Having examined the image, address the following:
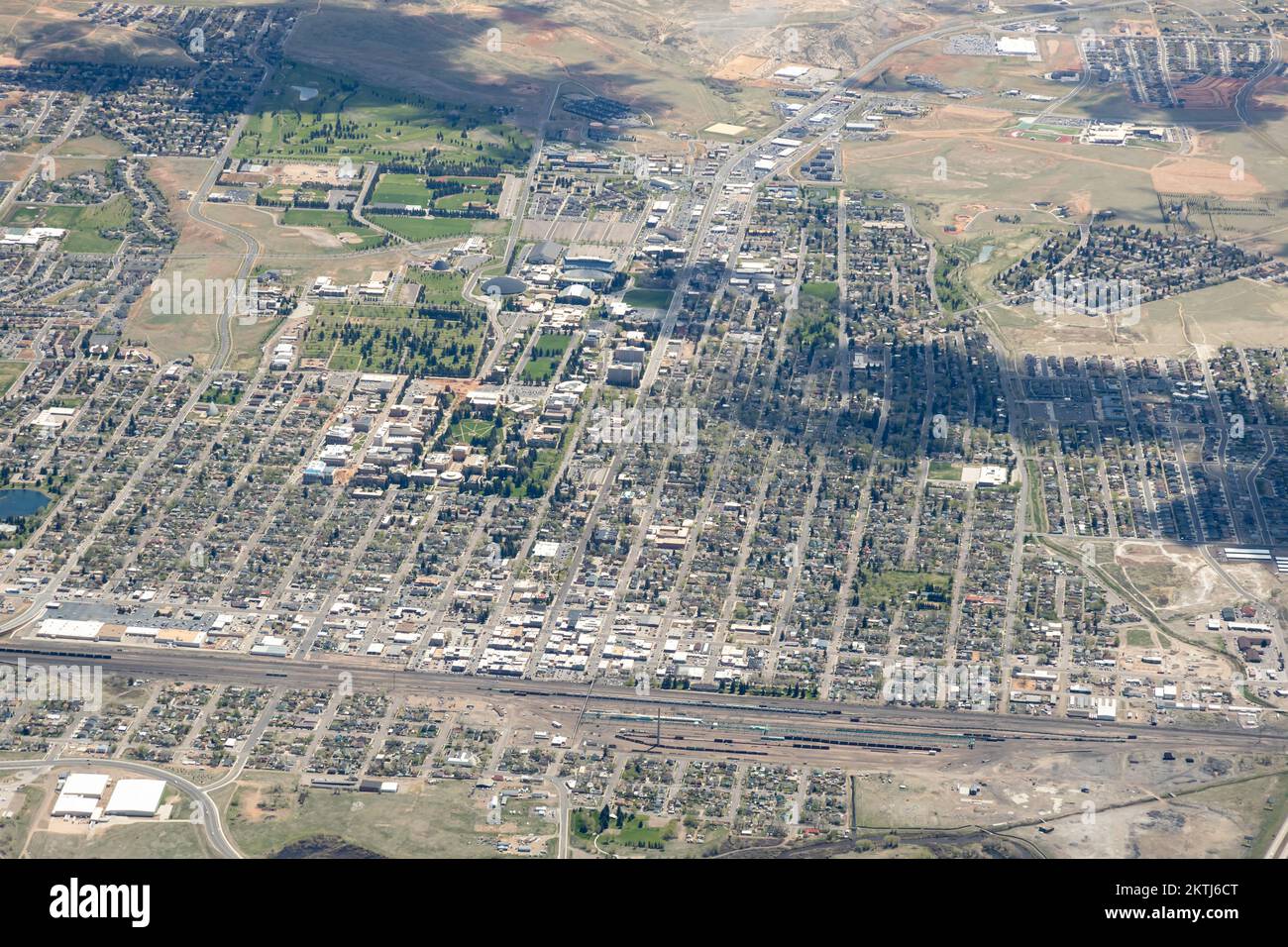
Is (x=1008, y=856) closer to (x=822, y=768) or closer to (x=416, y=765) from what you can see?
(x=822, y=768)

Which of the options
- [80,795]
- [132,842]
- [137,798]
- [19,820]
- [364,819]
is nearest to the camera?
[132,842]

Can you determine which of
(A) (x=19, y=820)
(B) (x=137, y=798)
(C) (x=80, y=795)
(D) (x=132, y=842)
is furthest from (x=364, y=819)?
(A) (x=19, y=820)

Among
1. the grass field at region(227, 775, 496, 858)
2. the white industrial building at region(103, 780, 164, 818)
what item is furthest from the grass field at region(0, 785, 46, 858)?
the grass field at region(227, 775, 496, 858)

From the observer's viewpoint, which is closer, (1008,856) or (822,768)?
(1008,856)

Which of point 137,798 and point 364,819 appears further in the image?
point 137,798

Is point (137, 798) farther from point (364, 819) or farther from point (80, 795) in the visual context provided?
point (364, 819)

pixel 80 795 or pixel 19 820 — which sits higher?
pixel 80 795

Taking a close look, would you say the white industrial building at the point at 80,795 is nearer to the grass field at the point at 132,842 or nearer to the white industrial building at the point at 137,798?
the white industrial building at the point at 137,798

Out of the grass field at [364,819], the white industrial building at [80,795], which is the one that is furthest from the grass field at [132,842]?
the grass field at [364,819]

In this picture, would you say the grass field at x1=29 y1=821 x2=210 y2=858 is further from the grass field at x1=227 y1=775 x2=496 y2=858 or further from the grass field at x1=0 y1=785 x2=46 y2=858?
the grass field at x1=227 y1=775 x2=496 y2=858
